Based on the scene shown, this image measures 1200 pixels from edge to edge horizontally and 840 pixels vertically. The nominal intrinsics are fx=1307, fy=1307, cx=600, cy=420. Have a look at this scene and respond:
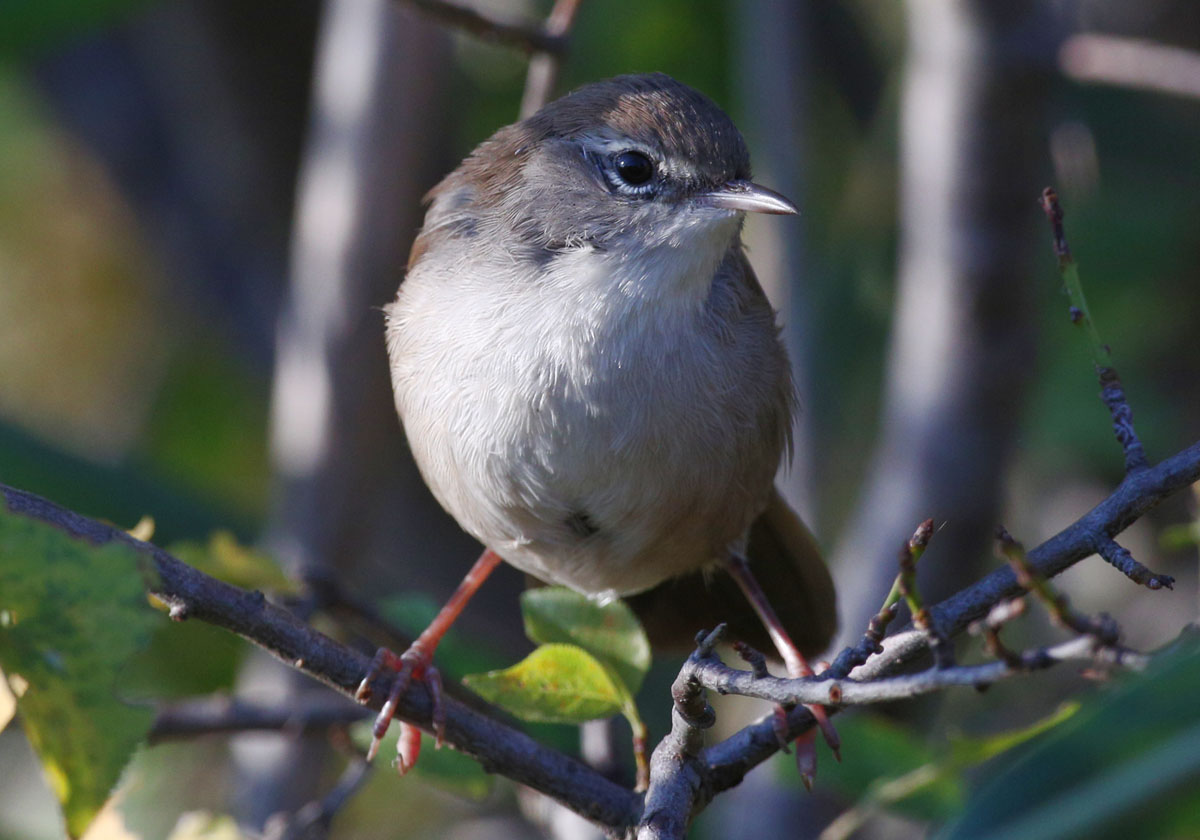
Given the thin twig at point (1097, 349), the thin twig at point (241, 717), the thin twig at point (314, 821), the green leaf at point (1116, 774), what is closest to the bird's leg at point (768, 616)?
the thin twig at point (241, 717)

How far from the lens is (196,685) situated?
16.0 ft

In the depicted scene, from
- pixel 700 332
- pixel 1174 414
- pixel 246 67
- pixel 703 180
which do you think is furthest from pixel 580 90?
pixel 246 67

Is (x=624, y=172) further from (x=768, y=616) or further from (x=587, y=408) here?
(x=768, y=616)

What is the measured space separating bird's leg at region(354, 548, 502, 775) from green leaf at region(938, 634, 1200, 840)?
1.21 metres

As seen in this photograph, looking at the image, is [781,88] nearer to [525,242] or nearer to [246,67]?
[525,242]

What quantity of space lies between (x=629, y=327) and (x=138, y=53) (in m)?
5.52

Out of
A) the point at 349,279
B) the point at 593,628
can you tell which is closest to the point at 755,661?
the point at 593,628

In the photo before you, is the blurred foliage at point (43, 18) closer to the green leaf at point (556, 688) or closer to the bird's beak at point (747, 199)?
the bird's beak at point (747, 199)

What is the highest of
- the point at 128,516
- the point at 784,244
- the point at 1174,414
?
the point at 784,244

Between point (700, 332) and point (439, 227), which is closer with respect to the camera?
point (700, 332)

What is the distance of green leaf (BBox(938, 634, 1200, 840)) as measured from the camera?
4.88 feet

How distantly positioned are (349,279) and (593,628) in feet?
9.46

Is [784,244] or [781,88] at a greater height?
[781,88]

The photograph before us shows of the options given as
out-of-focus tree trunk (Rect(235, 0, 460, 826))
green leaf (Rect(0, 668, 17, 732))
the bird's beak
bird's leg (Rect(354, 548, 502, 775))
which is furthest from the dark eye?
out-of-focus tree trunk (Rect(235, 0, 460, 826))
